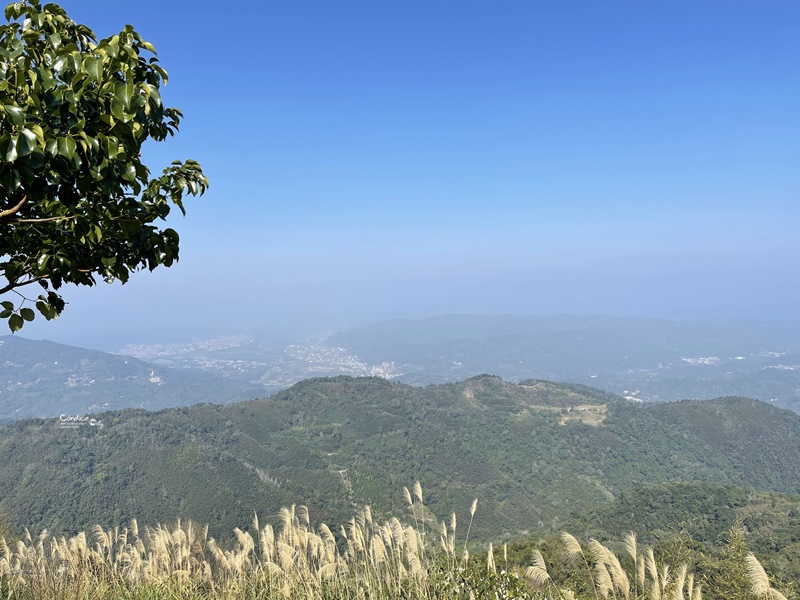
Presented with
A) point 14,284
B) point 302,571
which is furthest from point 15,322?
point 302,571

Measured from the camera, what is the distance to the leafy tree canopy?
213 cm

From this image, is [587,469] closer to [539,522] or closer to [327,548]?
[539,522]

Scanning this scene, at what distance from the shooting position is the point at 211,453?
276 ft

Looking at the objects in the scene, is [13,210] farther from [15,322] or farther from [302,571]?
[302,571]

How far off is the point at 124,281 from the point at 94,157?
123 centimetres

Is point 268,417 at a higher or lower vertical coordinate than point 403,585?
lower

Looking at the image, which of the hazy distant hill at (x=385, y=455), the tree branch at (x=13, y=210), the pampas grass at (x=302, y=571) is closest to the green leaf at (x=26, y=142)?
the tree branch at (x=13, y=210)

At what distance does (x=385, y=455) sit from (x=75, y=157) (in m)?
101

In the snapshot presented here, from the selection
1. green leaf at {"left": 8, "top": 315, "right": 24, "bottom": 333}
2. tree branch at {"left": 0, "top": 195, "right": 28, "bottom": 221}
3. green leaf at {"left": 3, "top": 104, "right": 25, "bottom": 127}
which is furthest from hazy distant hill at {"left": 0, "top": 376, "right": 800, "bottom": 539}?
green leaf at {"left": 3, "top": 104, "right": 25, "bottom": 127}

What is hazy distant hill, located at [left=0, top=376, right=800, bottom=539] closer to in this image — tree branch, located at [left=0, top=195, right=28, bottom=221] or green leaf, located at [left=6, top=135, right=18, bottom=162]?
tree branch, located at [left=0, top=195, right=28, bottom=221]

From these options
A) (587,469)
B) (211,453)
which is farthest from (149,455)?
(587,469)

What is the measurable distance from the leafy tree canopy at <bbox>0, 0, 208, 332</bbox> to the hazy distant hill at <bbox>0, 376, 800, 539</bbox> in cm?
6309

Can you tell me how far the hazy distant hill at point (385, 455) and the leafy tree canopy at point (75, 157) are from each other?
207ft

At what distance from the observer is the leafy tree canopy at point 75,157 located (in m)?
2.13
